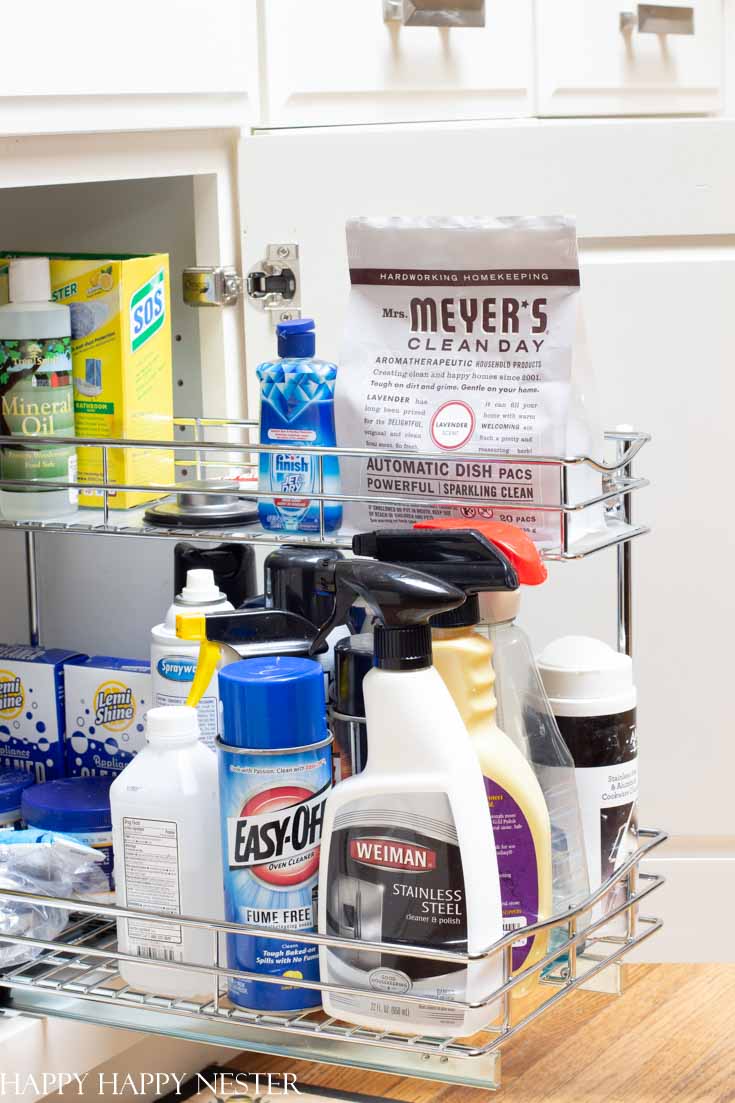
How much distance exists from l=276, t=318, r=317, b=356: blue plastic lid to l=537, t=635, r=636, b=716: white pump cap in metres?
0.26

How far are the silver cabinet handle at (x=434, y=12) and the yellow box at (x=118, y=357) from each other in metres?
0.26

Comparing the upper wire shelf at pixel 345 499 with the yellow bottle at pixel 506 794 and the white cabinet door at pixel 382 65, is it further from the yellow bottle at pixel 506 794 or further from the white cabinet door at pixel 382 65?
the white cabinet door at pixel 382 65

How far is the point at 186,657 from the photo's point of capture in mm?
839

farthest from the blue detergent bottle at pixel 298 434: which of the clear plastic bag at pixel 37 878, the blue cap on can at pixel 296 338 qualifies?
the clear plastic bag at pixel 37 878

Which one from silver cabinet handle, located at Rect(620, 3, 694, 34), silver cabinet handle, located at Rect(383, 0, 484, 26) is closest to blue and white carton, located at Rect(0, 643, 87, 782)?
silver cabinet handle, located at Rect(383, 0, 484, 26)

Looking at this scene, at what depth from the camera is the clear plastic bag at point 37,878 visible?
0.80m

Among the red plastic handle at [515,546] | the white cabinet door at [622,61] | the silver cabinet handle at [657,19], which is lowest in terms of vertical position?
the red plastic handle at [515,546]

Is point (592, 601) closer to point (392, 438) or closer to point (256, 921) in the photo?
point (392, 438)

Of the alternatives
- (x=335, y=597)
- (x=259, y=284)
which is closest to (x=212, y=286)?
(x=259, y=284)

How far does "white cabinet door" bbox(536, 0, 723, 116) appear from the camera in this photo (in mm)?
1104

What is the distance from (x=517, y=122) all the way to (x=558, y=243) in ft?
1.31

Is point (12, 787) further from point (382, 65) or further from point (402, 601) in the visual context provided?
point (382, 65)

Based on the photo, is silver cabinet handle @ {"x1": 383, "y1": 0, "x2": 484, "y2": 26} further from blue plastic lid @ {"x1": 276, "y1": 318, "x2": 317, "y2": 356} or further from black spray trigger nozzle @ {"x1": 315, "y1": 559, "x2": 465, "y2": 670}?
black spray trigger nozzle @ {"x1": 315, "y1": 559, "x2": 465, "y2": 670}

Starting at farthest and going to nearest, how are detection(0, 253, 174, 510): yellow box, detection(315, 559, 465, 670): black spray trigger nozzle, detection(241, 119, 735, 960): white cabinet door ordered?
detection(241, 119, 735, 960): white cabinet door, detection(0, 253, 174, 510): yellow box, detection(315, 559, 465, 670): black spray trigger nozzle
